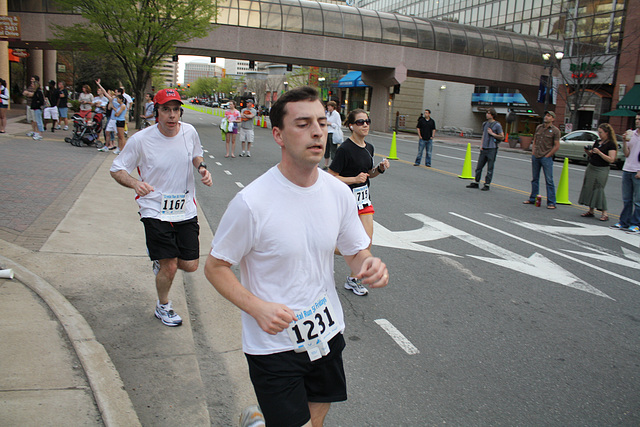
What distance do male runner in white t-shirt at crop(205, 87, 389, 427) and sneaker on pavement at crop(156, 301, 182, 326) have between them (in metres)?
2.35

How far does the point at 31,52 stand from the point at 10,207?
38.0m

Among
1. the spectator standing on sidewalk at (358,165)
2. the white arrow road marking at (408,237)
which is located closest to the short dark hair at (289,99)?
the spectator standing on sidewalk at (358,165)

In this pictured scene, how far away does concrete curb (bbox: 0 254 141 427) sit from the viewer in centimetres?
302

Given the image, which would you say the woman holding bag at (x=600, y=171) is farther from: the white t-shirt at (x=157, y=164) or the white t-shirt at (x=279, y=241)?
the white t-shirt at (x=279, y=241)

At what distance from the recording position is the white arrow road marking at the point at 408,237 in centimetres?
753

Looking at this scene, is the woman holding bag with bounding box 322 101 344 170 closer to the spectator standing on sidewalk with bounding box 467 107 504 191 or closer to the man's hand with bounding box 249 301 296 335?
the spectator standing on sidewalk with bounding box 467 107 504 191

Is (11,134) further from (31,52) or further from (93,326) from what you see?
(31,52)

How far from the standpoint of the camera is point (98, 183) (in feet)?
34.3

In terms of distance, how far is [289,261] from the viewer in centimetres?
222

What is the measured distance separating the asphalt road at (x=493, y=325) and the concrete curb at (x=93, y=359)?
2.50ft

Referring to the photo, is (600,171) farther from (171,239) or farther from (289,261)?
(289,261)

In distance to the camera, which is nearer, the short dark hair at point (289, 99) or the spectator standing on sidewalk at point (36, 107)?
the short dark hair at point (289, 99)

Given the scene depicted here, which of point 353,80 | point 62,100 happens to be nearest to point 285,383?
point 62,100

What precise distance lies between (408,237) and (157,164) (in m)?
4.67
